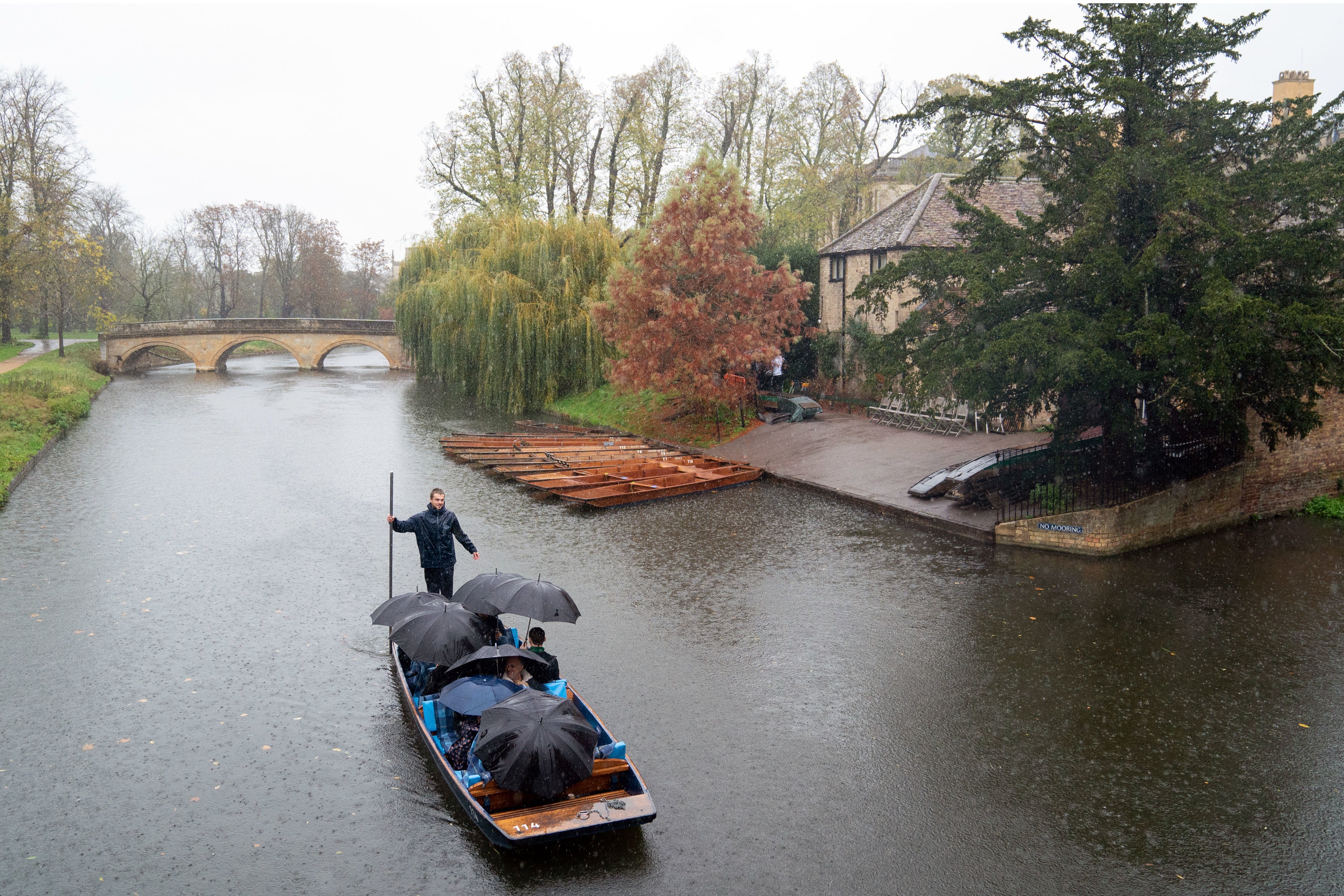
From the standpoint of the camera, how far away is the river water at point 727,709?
23.8 ft

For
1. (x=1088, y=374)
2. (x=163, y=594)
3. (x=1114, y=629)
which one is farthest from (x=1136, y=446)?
(x=163, y=594)

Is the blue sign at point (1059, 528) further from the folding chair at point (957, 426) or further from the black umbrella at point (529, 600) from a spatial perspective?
the black umbrella at point (529, 600)

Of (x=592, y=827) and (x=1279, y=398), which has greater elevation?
(x=1279, y=398)

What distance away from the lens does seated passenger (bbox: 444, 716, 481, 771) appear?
309 inches

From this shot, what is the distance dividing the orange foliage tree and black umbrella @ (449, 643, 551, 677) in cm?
1883

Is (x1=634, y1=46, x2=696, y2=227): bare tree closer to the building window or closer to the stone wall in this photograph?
the building window

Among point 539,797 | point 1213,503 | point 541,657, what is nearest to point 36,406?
point 541,657

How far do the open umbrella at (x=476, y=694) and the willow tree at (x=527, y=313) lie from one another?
27.7 metres

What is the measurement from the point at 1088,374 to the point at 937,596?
501 cm

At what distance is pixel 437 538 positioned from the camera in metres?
11.2

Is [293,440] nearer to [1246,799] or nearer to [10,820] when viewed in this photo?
[10,820]

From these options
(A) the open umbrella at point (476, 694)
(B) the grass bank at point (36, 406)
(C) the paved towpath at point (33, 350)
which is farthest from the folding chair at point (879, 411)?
(C) the paved towpath at point (33, 350)

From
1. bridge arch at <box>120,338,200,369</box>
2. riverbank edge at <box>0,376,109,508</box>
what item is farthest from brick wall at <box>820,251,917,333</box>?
bridge arch at <box>120,338,200,369</box>

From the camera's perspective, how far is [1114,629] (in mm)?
12680
